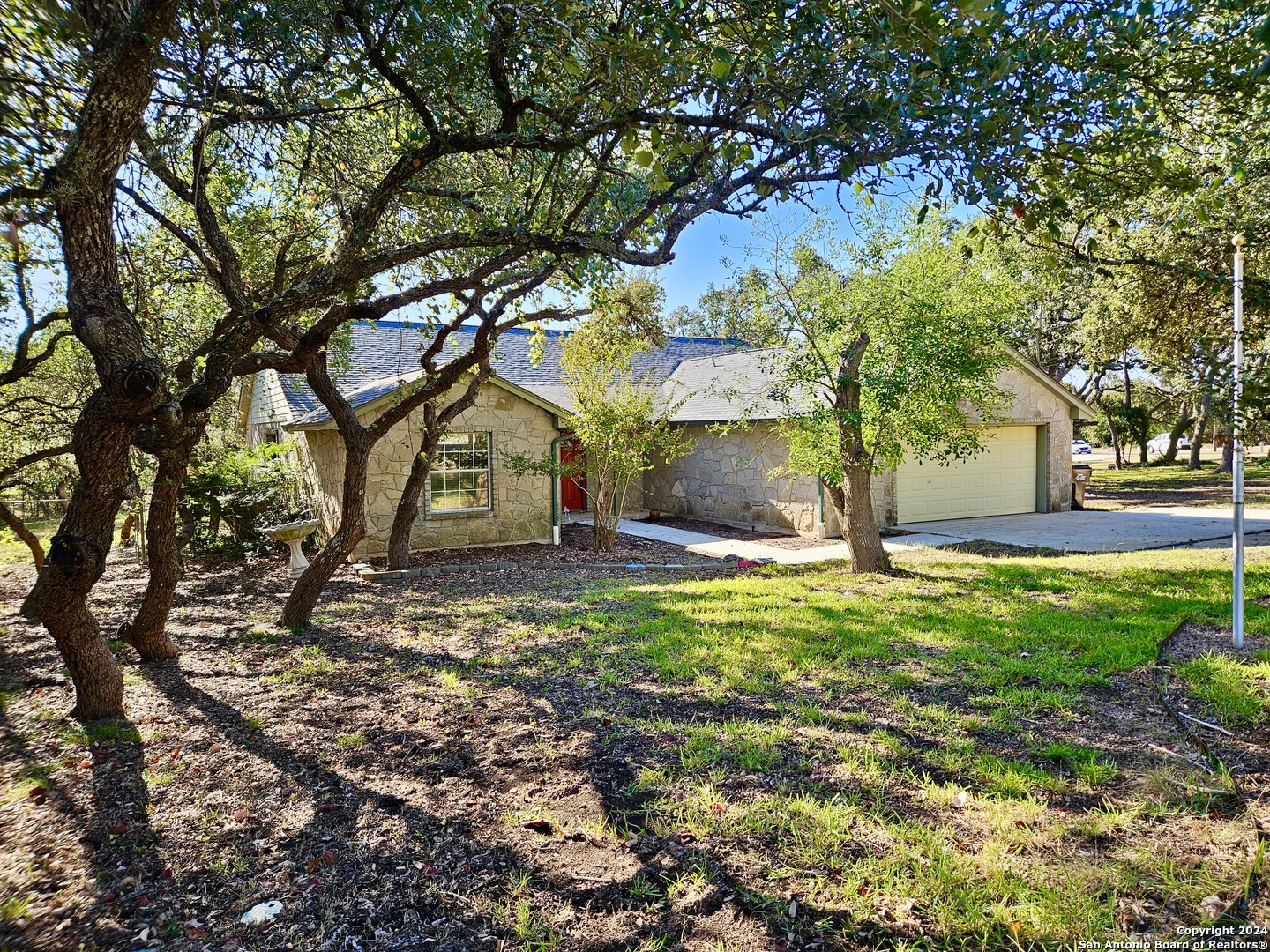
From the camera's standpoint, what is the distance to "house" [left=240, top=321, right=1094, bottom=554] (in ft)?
37.5

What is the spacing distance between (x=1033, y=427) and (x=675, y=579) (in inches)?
447

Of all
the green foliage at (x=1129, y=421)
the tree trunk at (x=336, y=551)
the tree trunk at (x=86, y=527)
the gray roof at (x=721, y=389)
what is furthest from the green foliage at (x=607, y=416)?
the green foliage at (x=1129, y=421)

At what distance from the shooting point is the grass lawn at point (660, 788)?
7.93 ft

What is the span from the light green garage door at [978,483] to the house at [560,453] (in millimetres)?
31

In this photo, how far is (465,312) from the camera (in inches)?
325

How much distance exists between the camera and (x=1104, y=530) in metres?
13.0

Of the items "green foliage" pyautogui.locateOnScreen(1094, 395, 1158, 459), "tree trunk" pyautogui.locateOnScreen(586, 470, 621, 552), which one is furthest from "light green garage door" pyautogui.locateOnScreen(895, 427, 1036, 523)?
"green foliage" pyautogui.locateOnScreen(1094, 395, 1158, 459)

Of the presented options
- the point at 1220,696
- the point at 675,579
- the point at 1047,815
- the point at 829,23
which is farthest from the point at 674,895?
the point at 675,579

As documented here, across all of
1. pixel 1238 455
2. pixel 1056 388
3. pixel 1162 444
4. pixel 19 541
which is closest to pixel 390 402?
pixel 19 541

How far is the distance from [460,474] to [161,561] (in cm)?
669

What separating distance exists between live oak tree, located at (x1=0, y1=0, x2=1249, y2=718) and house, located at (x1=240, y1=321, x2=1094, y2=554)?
4624mm

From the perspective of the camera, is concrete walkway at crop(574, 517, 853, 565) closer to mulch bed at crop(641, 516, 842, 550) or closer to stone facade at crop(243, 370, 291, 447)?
mulch bed at crop(641, 516, 842, 550)

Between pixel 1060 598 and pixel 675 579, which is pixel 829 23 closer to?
pixel 1060 598

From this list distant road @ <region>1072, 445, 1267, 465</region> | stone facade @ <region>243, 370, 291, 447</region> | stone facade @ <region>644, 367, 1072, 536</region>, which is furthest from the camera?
distant road @ <region>1072, 445, 1267, 465</region>
